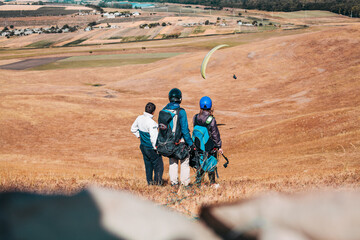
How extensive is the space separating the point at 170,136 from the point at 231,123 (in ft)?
72.2

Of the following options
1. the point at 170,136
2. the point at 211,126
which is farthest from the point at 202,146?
the point at 170,136

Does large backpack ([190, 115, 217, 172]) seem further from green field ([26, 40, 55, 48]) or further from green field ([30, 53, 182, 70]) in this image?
green field ([26, 40, 55, 48])

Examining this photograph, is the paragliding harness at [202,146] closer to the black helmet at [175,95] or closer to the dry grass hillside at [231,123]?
the dry grass hillside at [231,123]

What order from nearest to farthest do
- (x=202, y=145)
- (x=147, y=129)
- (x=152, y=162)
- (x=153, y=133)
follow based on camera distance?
(x=202, y=145) → (x=153, y=133) → (x=147, y=129) → (x=152, y=162)

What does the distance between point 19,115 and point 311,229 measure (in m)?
30.7

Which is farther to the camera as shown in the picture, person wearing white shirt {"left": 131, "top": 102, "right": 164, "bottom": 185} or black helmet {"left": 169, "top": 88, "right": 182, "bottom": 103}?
A: person wearing white shirt {"left": 131, "top": 102, "right": 164, "bottom": 185}

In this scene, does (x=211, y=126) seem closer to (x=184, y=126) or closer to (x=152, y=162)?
(x=184, y=126)

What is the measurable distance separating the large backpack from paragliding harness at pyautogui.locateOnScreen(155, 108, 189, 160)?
470 millimetres

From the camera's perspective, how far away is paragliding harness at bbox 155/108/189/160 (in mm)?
8695

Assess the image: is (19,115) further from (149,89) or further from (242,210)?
(242,210)

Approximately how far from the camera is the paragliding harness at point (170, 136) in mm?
8695

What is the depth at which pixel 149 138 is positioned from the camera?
Result: 9.65 meters

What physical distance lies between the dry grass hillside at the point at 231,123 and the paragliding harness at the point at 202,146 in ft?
2.70

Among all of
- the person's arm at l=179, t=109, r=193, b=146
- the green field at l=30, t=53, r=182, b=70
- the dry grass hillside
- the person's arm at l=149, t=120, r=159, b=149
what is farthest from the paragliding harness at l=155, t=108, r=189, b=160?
the green field at l=30, t=53, r=182, b=70
